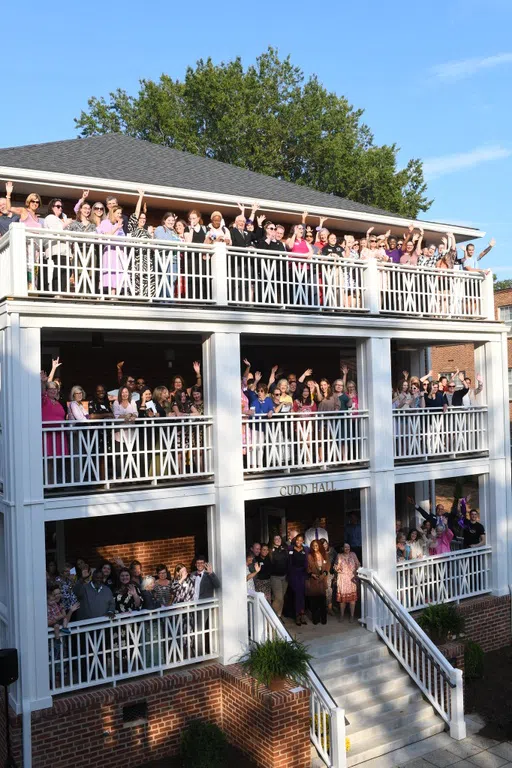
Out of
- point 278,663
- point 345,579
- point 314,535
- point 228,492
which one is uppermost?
point 228,492

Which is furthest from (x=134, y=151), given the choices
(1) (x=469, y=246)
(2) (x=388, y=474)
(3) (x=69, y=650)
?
(3) (x=69, y=650)

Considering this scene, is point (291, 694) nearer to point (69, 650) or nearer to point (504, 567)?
point (69, 650)

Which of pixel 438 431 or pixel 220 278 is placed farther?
pixel 438 431

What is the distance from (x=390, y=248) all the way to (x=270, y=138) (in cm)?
2679

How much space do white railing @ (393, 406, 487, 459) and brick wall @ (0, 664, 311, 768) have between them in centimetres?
522

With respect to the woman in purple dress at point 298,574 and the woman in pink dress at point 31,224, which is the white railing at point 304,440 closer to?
the woman in purple dress at point 298,574

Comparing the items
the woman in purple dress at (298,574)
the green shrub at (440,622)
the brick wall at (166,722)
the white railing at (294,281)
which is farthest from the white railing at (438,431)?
the brick wall at (166,722)

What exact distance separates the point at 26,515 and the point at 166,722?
12.0ft

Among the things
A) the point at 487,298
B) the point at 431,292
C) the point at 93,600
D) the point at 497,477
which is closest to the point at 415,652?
the point at 497,477

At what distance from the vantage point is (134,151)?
57.4 ft

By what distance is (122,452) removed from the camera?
11.2 m

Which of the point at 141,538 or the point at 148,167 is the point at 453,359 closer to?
the point at 148,167

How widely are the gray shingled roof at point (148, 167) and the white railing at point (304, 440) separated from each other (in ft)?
14.5

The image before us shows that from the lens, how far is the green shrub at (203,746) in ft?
34.7
